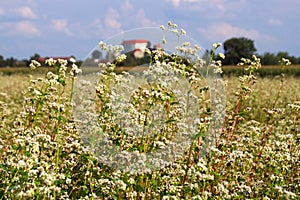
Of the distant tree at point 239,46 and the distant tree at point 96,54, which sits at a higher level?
the distant tree at point 239,46

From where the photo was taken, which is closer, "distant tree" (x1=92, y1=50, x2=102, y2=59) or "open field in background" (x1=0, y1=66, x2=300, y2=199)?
"open field in background" (x1=0, y1=66, x2=300, y2=199)

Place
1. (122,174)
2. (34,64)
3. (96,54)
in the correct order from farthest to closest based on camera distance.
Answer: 1. (34,64)
2. (96,54)
3. (122,174)

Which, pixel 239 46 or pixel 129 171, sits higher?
pixel 239 46

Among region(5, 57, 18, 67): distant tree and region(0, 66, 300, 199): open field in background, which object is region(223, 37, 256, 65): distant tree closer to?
region(5, 57, 18, 67): distant tree

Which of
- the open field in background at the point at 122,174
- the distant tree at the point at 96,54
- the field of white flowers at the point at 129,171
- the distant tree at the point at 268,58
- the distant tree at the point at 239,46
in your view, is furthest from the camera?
the distant tree at the point at 239,46

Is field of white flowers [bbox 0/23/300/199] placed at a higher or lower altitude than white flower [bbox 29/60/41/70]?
lower

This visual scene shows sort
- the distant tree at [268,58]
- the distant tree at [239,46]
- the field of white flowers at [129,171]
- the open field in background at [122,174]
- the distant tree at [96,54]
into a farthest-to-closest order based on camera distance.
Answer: the distant tree at [239,46] → the distant tree at [268,58] → the distant tree at [96,54] → the field of white flowers at [129,171] → the open field in background at [122,174]

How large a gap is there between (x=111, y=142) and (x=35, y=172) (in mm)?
1438

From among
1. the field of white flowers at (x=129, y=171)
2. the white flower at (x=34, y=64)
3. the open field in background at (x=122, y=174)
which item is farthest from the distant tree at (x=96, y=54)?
the open field in background at (x=122, y=174)

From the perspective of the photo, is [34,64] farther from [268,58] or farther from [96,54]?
[268,58]

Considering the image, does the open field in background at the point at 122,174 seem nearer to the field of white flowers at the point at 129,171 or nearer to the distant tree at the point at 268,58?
the field of white flowers at the point at 129,171

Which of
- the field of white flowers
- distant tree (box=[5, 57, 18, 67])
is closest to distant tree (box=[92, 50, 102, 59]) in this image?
the field of white flowers

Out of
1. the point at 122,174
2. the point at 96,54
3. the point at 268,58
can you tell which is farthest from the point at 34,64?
the point at 268,58

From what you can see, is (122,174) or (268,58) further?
(268,58)
